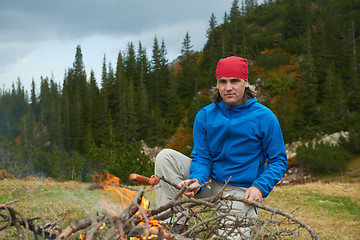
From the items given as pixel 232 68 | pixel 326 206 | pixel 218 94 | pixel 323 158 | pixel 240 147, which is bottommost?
pixel 323 158

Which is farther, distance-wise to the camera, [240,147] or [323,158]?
[323,158]

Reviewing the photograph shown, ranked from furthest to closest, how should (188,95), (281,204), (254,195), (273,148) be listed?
(188,95)
(281,204)
(273,148)
(254,195)

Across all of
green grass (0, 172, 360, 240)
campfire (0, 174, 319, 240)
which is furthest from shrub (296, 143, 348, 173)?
campfire (0, 174, 319, 240)

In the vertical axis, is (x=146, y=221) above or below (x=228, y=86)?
below

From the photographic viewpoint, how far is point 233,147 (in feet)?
9.42

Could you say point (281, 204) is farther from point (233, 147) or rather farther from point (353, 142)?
point (353, 142)

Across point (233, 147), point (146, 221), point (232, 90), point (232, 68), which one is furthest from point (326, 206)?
point (146, 221)

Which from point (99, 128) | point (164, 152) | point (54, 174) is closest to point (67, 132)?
point (99, 128)

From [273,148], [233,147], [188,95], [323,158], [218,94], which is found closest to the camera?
[273,148]

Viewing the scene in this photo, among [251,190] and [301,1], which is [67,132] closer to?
[301,1]

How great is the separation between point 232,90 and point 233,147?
55 cm

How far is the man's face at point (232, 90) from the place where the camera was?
287 centimetres

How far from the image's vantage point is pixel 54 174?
1556 cm

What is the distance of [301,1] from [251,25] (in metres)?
10.1
